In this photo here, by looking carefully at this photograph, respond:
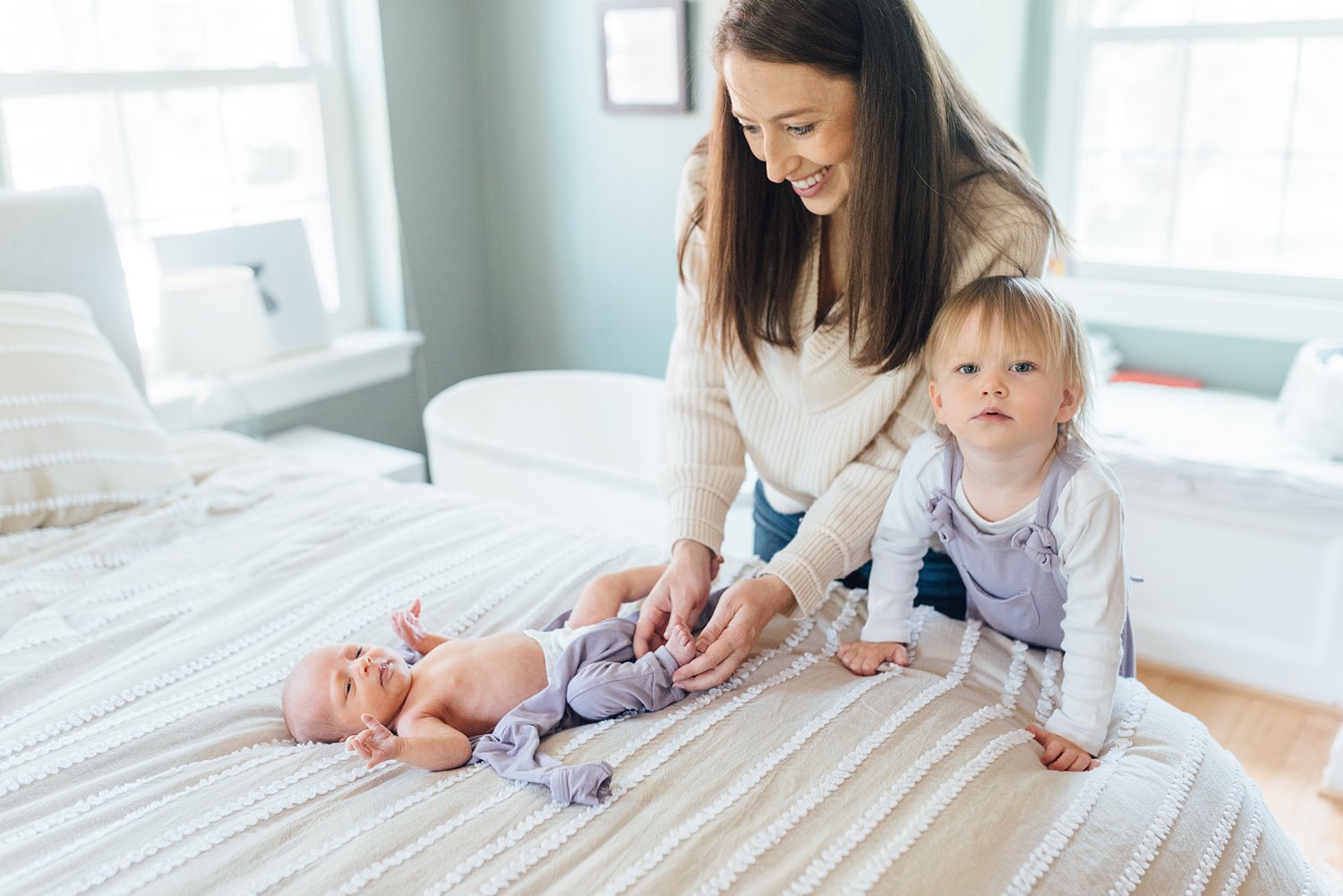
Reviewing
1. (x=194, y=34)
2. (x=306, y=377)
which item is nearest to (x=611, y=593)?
(x=306, y=377)

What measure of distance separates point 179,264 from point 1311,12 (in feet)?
9.21

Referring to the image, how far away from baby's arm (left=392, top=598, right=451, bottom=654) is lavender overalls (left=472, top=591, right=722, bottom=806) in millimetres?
200

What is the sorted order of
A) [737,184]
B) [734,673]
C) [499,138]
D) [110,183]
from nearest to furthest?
[734,673] < [737,184] < [110,183] < [499,138]

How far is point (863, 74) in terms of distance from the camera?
4.43ft

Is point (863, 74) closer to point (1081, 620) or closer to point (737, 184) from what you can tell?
point (737, 184)

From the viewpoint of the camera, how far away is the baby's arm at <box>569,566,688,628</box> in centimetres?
152

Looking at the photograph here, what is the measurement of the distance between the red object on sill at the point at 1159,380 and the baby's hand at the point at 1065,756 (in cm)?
204

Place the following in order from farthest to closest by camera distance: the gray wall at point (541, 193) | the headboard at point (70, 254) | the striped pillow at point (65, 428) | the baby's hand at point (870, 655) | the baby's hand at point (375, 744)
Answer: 1. the gray wall at point (541, 193)
2. the headboard at point (70, 254)
3. the striped pillow at point (65, 428)
4. the baby's hand at point (870, 655)
5. the baby's hand at point (375, 744)

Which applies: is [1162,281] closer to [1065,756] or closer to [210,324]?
[1065,756]

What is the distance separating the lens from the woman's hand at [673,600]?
145 cm

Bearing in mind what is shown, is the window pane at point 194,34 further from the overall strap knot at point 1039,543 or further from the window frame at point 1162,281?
the overall strap knot at point 1039,543

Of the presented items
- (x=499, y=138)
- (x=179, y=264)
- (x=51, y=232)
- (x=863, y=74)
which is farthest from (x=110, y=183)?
(x=863, y=74)

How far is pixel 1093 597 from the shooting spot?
4.25 feet

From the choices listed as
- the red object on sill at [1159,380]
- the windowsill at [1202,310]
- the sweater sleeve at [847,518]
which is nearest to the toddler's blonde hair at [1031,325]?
the sweater sleeve at [847,518]
